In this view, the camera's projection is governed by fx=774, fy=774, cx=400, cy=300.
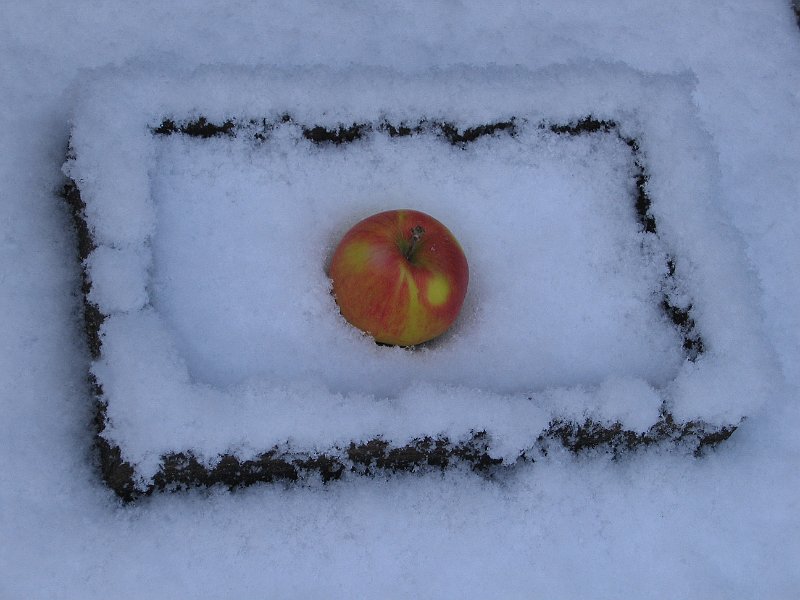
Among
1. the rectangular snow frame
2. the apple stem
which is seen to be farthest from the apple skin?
the rectangular snow frame

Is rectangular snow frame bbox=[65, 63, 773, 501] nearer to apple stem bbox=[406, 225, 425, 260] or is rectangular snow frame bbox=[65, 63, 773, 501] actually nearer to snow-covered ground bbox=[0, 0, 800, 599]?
snow-covered ground bbox=[0, 0, 800, 599]

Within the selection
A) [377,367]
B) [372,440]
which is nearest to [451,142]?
[377,367]

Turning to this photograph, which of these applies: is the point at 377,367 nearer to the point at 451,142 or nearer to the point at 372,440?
the point at 372,440

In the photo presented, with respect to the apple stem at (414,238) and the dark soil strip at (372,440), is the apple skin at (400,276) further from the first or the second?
the dark soil strip at (372,440)

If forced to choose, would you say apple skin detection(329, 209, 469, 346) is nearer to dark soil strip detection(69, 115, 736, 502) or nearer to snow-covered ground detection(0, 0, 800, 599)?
snow-covered ground detection(0, 0, 800, 599)

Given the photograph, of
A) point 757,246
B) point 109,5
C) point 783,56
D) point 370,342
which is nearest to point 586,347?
point 370,342
